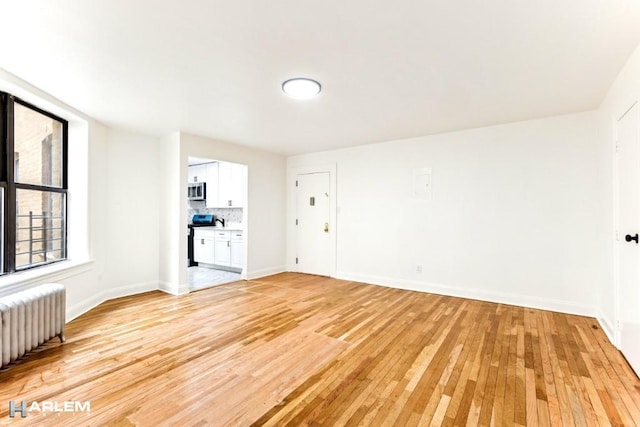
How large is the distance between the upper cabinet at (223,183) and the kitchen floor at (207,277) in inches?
57.1

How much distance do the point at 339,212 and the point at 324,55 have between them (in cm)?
356

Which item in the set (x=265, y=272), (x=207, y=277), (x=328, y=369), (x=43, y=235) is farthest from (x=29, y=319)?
(x=265, y=272)

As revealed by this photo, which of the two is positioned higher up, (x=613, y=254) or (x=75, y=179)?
(x=75, y=179)

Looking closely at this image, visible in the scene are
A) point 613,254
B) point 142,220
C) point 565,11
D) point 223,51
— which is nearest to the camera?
point 565,11

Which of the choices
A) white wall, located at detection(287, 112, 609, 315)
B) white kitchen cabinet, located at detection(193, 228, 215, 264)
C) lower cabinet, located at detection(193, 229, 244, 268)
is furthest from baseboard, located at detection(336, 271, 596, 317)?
white kitchen cabinet, located at detection(193, 228, 215, 264)

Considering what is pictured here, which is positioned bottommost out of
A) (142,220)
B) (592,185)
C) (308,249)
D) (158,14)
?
(308,249)

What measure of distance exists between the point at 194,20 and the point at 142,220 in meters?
3.60

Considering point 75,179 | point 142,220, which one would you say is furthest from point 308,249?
point 75,179

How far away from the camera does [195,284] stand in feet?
16.7

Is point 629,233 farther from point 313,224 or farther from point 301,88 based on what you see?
point 313,224

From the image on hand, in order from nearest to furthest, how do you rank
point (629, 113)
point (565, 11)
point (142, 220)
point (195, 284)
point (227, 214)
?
point (565, 11)
point (629, 113)
point (142, 220)
point (195, 284)
point (227, 214)

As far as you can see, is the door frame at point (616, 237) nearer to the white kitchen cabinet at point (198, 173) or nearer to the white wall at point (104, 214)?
the white wall at point (104, 214)

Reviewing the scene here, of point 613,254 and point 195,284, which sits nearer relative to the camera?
point 613,254

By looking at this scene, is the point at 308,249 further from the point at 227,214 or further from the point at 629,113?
the point at 629,113
